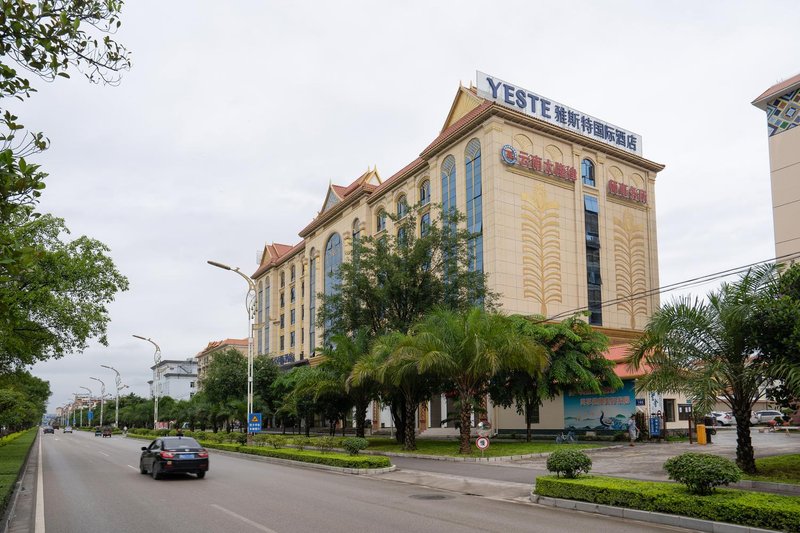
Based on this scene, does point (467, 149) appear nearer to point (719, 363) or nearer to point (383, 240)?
point (383, 240)

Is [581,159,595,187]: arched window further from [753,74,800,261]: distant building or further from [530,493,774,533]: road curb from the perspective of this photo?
[530,493,774,533]: road curb

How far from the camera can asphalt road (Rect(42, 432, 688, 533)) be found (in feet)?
36.3

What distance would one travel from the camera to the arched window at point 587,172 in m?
52.5

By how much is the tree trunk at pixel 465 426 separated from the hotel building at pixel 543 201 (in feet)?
39.8

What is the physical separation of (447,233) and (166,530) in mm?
27543

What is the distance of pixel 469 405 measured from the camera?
1096 inches

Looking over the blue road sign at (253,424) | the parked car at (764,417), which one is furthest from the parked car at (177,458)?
the parked car at (764,417)

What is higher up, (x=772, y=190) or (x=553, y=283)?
(x=772, y=190)

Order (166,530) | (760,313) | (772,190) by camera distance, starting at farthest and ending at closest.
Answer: (772,190) < (760,313) < (166,530)

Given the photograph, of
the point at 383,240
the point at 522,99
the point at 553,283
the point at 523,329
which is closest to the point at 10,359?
the point at 383,240

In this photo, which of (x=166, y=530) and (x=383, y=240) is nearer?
(x=166, y=530)

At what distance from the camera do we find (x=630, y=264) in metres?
54.6

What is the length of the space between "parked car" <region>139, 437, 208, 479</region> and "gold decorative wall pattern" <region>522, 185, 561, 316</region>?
30759mm

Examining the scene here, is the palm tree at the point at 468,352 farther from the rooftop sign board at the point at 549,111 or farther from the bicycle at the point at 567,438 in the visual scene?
the rooftop sign board at the point at 549,111
